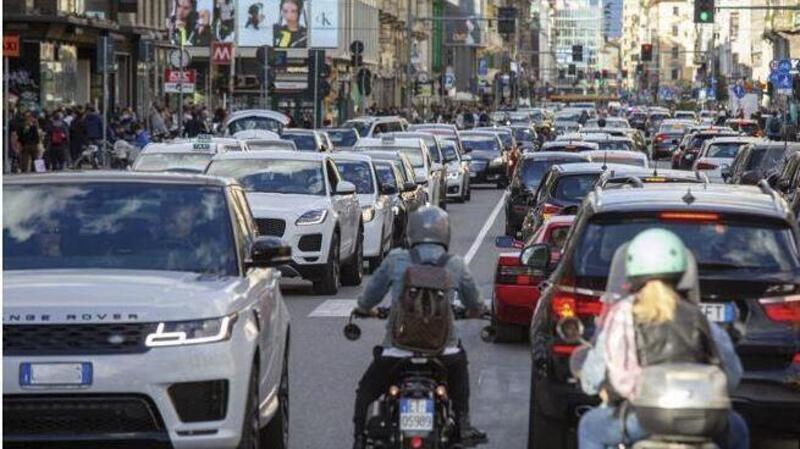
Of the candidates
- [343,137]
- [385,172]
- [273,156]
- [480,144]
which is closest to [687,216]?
[273,156]

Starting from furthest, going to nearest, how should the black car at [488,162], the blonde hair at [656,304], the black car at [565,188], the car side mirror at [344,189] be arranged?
the black car at [488,162] → the black car at [565,188] → the car side mirror at [344,189] → the blonde hair at [656,304]

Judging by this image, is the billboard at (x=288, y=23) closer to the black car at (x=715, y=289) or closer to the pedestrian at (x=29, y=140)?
the pedestrian at (x=29, y=140)

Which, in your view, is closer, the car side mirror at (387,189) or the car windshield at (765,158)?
the car side mirror at (387,189)

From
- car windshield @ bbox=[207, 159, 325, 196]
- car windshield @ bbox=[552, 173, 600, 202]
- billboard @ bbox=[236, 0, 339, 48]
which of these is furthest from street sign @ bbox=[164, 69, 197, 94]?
billboard @ bbox=[236, 0, 339, 48]

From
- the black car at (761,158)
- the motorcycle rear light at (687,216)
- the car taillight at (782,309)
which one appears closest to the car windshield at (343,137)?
the black car at (761,158)

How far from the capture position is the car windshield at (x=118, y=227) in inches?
436

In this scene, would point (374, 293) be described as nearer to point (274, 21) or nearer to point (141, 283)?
point (141, 283)

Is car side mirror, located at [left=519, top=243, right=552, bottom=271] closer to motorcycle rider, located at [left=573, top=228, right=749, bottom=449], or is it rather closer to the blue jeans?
the blue jeans

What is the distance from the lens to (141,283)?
33.9ft

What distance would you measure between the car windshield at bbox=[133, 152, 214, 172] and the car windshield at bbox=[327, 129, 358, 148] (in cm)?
2525

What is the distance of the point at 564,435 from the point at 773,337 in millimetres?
1086

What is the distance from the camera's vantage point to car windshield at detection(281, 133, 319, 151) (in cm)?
4569

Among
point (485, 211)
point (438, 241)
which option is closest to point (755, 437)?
point (438, 241)

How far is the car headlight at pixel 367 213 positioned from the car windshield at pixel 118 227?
15.3m
